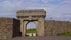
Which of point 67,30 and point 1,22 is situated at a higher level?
point 1,22

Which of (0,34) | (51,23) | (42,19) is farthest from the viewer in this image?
(42,19)

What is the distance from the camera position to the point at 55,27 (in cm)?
2588

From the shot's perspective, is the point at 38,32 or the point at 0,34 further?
the point at 38,32

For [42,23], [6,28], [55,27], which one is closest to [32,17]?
[42,23]

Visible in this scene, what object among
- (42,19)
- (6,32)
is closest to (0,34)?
(6,32)

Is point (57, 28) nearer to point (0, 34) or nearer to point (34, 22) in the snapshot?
point (34, 22)

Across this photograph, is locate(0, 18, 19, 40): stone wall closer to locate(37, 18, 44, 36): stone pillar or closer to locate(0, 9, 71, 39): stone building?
locate(0, 9, 71, 39): stone building

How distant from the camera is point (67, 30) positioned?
2681cm

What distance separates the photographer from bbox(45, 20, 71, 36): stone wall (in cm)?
2539

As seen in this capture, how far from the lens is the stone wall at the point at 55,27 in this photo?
25391mm

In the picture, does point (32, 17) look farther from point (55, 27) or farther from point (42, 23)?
point (55, 27)

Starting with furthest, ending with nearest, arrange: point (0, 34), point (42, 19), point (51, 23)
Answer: point (42, 19) → point (51, 23) → point (0, 34)

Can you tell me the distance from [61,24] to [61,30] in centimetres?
73

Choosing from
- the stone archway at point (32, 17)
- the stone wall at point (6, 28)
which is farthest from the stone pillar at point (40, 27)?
the stone wall at point (6, 28)
